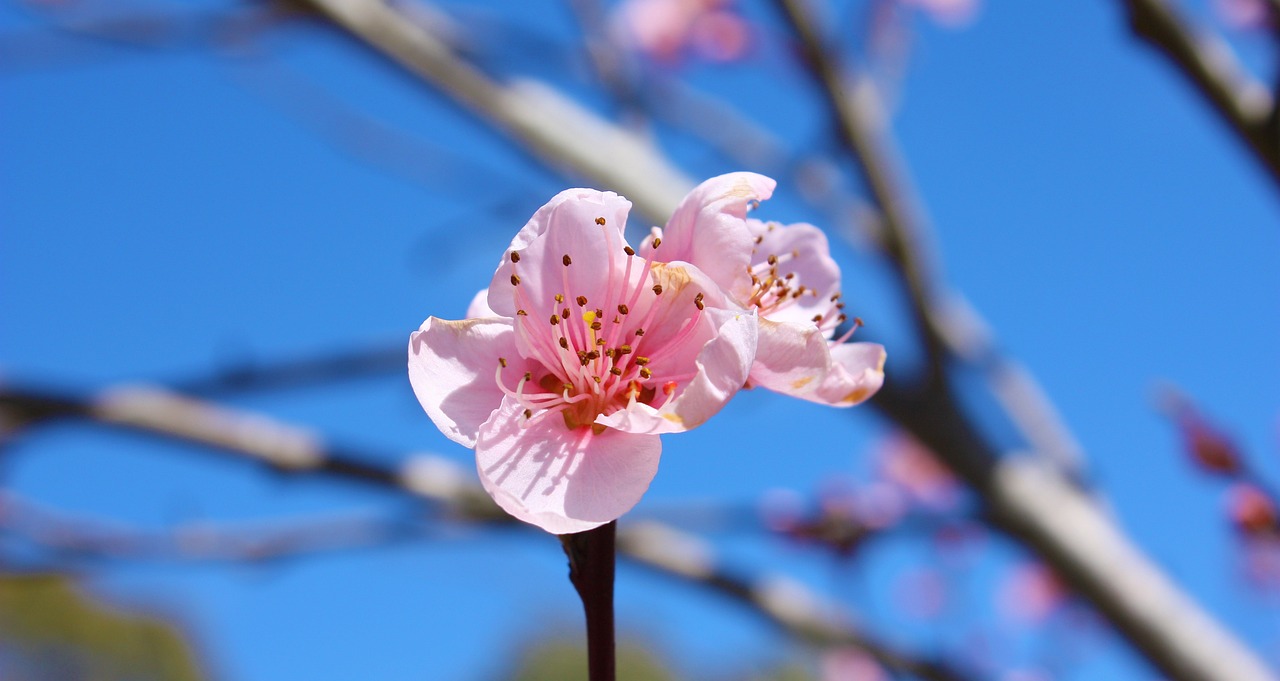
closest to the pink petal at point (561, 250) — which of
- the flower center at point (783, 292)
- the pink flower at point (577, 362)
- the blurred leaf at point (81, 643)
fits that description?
the pink flower at point (577, 362)

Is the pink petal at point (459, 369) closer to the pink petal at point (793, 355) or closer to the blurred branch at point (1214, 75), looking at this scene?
the pink petal at point (793, 355)

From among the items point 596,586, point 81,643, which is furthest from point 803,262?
point 81,643

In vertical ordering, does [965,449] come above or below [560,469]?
above

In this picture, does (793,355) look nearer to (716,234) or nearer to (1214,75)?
(716,234)

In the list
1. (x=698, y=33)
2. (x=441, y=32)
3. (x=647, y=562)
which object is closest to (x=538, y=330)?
(x=647, y=562)

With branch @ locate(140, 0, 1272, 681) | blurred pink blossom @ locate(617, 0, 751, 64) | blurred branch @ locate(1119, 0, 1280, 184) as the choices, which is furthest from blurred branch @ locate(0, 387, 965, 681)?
blurred pink blossom @ locate(617, 0, 751, 64)

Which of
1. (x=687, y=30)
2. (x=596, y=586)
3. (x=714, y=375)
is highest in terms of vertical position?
(x=687, y=30)

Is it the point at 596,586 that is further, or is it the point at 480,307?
the point at 480,307

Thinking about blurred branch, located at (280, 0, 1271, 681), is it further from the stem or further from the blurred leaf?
the blurred leaf
